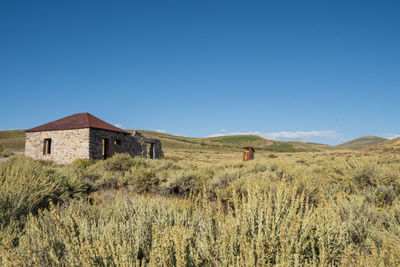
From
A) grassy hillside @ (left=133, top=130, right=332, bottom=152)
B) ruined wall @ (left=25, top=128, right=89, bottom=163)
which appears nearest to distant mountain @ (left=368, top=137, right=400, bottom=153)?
ruined wall @ (left=25, top=128, right=89, bottom=163)

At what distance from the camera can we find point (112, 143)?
18.0 metres

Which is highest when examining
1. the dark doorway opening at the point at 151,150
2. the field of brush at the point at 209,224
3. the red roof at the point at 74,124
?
the red roof at the point at 74,124

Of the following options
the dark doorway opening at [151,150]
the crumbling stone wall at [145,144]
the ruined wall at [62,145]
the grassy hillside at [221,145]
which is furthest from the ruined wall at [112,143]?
the grassy hillside at [221,145]

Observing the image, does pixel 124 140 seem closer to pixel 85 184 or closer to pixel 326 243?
pixel 85 184

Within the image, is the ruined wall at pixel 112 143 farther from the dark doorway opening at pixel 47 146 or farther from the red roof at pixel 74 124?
the dark doorway opening at pixel 47 146

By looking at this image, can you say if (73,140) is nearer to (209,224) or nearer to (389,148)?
(209,224)

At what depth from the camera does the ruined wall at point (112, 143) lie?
52.9ft

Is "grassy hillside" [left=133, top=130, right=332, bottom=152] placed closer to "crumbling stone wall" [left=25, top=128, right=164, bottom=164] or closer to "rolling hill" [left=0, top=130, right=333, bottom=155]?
"rolling hill" [left=0, top=130, right=333, bottom=155]

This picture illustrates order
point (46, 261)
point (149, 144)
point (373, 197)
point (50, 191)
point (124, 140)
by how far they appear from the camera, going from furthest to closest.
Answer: point (149, 144), point (124, 140), point (50, 191), point (373, 197), point (46, 261)

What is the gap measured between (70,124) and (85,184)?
11.2m

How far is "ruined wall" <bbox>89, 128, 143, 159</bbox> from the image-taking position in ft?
52.9

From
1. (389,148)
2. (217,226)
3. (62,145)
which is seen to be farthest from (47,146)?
(389,148)

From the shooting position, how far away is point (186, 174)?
8.23 m

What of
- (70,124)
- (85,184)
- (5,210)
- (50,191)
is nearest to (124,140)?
(70,124)
